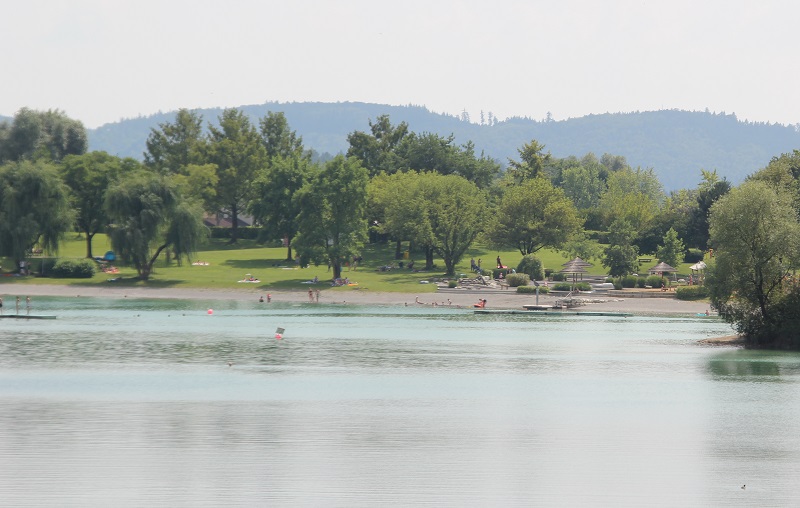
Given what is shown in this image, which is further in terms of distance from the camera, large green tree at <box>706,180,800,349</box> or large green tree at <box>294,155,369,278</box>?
large green tree at <box>294,155,369,278</box>

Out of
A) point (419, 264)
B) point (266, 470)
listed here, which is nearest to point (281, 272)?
point (419, 264)

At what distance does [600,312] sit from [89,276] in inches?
2157

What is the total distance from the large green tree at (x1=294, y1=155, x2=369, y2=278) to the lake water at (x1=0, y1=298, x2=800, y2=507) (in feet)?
119

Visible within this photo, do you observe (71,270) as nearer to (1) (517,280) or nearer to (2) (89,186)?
(2) (89,186)

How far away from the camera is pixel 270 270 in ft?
404

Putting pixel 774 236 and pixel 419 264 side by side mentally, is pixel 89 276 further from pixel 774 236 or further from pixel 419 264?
pixel 774 236

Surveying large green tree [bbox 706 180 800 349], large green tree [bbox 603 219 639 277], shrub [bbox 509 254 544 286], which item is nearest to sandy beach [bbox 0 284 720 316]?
shrub [bbox 509 254 544 286]

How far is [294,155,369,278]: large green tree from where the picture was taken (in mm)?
116000

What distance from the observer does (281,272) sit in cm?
12144

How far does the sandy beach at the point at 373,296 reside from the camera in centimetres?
10144

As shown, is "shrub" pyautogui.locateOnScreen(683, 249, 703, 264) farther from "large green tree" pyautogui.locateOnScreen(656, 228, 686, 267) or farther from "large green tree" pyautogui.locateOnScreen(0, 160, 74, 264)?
"large green tree" pyautogui.locateOnScreen(0, 160, 74, 264)

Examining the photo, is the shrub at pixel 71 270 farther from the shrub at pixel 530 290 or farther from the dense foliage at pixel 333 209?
→ the shrub at pixel 530 290

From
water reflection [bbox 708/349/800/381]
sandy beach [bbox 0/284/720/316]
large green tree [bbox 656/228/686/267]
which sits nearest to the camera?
water reflection [bbox 708/349/800/381]

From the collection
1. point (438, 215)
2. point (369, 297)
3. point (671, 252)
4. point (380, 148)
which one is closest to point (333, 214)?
point (438, 215)
